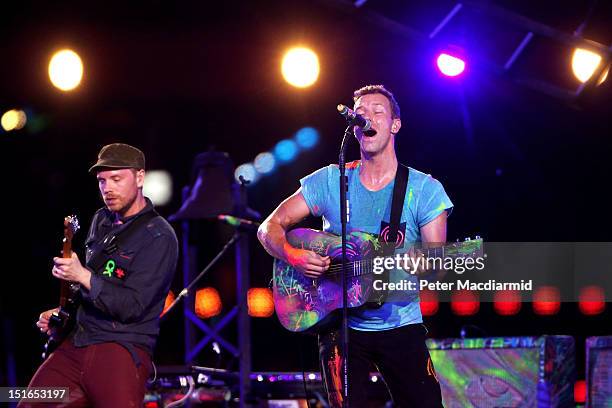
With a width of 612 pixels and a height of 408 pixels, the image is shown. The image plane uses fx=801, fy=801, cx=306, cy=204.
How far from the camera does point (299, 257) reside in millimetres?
4941

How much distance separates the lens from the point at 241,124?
10.5 m

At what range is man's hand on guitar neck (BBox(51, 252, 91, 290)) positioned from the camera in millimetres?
4488

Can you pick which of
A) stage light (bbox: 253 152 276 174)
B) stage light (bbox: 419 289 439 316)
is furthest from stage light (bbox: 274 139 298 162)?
stage light (bbox: 419 289 439 316)

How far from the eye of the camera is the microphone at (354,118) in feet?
14.5

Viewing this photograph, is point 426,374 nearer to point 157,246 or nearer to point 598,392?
point 157,246

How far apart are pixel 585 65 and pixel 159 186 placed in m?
5.54

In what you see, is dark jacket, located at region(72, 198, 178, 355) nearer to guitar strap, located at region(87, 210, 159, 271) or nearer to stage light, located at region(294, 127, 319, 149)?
guitar strap, located at region(87, 210, 159, 271)

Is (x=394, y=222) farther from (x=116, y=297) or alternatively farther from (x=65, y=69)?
(x=65, y=69)

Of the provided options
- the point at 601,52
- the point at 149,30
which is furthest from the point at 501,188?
the point at 149,30

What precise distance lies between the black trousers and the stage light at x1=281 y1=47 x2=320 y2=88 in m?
5.23

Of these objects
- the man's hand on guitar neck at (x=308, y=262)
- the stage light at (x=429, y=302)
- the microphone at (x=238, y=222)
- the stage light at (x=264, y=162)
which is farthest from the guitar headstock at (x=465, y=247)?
Answer: the stage light at (x=429, y=302)

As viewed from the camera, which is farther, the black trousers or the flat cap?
the flat cap

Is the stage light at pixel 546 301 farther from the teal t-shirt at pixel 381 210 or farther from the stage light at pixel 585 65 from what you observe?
the teal t-shirt at pixel 381 210

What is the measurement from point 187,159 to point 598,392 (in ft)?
20.1
